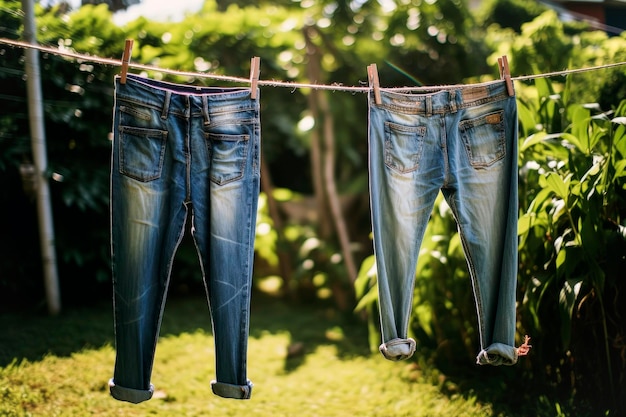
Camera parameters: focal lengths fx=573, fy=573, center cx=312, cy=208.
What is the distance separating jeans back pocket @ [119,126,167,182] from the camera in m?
2.11

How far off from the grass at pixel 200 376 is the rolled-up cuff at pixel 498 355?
0.58 meters

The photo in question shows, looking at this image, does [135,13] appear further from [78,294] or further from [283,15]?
[78,294]

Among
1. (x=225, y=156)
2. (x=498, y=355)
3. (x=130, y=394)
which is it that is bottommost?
(x=130, y=394)

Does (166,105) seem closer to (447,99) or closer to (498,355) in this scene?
(447,99)

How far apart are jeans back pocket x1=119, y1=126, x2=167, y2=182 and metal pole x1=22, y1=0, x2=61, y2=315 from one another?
4.72ft

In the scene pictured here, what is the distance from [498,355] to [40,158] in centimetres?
273

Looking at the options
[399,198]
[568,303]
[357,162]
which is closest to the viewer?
[399,198]

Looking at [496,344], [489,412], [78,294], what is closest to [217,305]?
[496,344]

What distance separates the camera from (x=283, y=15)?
5.08m

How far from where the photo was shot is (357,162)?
564cm

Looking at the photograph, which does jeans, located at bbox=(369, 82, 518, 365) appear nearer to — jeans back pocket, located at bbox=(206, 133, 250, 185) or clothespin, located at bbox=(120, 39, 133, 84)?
jeans back pocket, located at bbox=(206, 133, 250, 185)

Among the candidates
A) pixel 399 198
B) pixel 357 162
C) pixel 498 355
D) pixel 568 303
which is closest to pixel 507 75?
pixel 399 198

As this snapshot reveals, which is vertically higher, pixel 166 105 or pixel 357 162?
pixel 166 105

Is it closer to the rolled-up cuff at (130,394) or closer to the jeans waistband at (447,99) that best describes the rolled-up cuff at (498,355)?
the jeans waistband at (447,99)
